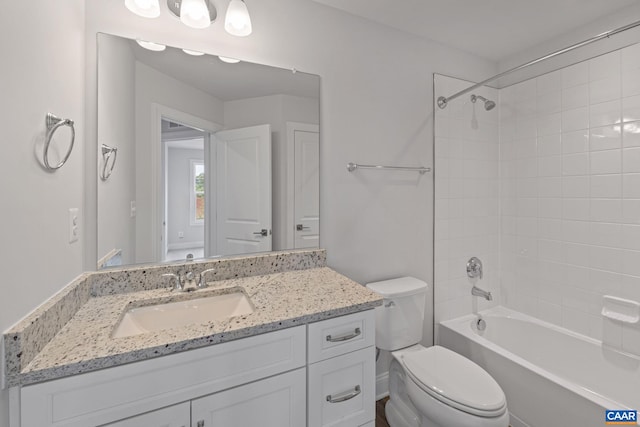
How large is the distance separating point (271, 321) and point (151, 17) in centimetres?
139

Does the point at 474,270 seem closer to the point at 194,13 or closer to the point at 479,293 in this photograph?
the point at 479,293

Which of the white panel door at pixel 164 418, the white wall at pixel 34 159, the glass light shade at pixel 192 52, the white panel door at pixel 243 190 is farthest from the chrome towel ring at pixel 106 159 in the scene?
the white panel door at pixel 164 418

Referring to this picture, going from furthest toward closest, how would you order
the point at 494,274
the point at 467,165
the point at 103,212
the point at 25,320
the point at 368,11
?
1. the point at 494,274
2. the point at 467,165
3. the point at 368,11
4. the point at 103,212
5. the point at 25,320

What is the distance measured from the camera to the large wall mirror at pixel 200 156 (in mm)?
1273

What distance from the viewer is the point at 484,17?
1.81 m

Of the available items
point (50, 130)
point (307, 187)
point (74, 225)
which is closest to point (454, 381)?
point (307, 187)

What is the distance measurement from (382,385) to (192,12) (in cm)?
232

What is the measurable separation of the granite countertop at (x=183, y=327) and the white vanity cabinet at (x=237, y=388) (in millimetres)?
29

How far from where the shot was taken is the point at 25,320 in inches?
29.4

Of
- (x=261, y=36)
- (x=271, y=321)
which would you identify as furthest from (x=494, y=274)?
(x=261, y=36)

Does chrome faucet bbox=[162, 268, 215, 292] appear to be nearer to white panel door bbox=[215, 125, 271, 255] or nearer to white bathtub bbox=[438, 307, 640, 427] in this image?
white panel door bbox=[215, 125, 271, 255]

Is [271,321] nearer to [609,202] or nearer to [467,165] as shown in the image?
[467,165]

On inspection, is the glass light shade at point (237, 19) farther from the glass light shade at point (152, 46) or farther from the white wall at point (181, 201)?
the white wall at point (181, 201)

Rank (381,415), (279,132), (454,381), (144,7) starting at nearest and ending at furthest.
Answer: (144,7), (454,381), (279,132), (381,415)
